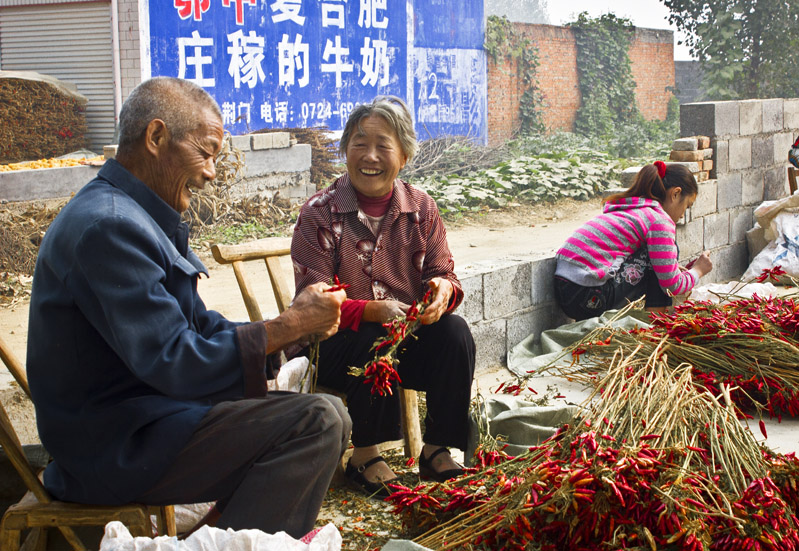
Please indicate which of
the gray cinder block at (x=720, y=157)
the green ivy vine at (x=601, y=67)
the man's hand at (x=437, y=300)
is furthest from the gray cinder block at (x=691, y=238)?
the green ivy vine at (x=601, y=67)

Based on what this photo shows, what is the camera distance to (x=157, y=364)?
192cm

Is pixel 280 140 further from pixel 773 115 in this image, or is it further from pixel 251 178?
pixel 773 115

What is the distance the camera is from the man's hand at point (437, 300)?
2967 mm

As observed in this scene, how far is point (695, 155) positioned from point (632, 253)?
2.40m

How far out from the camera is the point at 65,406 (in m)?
2.00

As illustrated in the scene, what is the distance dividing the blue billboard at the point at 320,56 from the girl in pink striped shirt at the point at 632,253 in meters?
6.47

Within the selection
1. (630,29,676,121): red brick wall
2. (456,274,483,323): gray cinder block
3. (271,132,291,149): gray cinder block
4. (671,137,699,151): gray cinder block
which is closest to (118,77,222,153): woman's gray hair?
(456,274,483,323): gray cinder block

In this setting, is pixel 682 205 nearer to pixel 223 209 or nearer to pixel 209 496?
pixel 209 496

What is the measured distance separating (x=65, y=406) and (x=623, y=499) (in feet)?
4.52

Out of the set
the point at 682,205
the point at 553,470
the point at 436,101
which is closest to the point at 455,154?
the point at 436,101

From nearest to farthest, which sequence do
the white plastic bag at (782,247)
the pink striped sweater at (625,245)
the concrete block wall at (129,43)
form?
the pink striped sweater at (625,245)
the white plastic bag at (782,247)
the concrete block wall at (129,43)

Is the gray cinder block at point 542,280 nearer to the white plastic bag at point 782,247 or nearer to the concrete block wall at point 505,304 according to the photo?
the concrete block wall at point 505,304

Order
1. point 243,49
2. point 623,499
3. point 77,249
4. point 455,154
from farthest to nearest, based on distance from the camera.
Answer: point 455,154 → point 243,49 → point 623,499 → point 77,249

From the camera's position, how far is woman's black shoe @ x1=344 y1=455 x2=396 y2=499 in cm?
312
